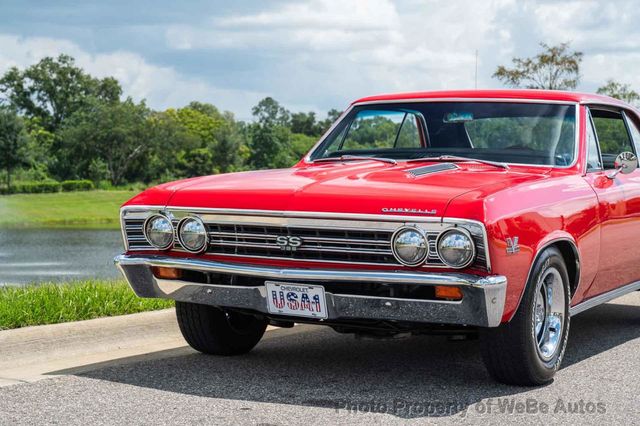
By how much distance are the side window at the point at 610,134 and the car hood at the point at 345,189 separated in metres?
1.08

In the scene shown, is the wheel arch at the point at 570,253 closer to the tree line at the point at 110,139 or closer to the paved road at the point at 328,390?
the paved road at the point at 328,390

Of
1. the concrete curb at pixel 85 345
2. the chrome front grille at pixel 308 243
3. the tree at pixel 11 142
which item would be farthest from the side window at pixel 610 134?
the tree at pixel 11 142

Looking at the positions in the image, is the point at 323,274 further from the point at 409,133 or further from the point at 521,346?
the point at 409,133

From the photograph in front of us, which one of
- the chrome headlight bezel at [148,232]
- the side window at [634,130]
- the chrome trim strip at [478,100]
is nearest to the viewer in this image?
the chrome headlight bezel at [148,232]

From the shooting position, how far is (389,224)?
17.1 ft

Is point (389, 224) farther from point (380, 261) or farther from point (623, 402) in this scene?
point (623, 402)

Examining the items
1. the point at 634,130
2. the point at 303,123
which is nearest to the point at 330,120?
the point at 634,130

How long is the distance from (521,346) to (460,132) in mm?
2028

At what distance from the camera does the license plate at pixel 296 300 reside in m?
5.41

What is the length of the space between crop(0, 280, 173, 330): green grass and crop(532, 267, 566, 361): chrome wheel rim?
11.1ft

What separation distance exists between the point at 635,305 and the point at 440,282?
15.2ft

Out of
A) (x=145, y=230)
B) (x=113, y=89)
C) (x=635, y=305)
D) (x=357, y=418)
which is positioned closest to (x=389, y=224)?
(x=357, y=418)

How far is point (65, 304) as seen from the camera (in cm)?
766

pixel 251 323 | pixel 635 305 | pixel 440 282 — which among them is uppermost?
pixel 440 282
